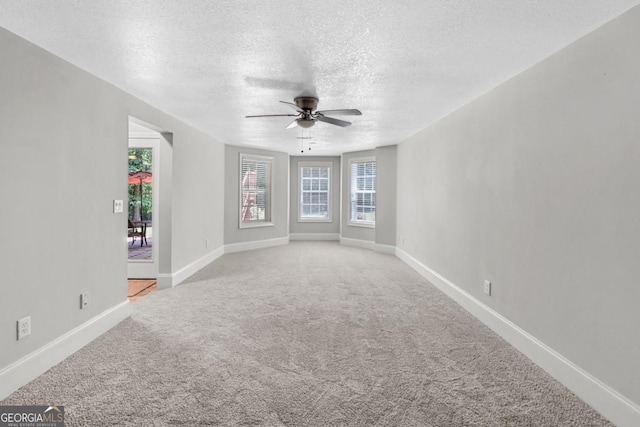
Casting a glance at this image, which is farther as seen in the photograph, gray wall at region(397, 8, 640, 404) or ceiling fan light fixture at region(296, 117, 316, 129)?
ceiling fan light fixture at region(296, 117, 316, 129)

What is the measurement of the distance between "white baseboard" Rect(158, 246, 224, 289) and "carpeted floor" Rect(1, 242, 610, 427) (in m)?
0.42

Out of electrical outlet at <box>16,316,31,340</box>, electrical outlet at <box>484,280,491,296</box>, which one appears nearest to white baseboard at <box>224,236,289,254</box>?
electrical outlet at <box>16,316,31,340</box>

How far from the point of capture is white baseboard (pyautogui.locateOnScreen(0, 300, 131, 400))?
198 centimetres

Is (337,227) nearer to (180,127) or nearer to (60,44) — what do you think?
(180,127)

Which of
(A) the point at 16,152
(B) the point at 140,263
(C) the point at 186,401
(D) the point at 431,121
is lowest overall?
(C) the point at 186,401

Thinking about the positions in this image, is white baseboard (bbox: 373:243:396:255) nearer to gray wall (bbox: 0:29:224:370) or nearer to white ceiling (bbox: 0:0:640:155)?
white ceiling (bbox: 0:0:640:155)

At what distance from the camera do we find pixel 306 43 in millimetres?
2143

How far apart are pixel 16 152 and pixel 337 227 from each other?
7.07 m

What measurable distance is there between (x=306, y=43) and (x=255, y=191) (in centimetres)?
557

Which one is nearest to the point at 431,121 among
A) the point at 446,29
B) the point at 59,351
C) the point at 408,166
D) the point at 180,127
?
the point at 408,166

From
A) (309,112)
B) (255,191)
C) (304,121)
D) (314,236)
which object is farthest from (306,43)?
(314,236)

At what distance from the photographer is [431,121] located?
4449 mm

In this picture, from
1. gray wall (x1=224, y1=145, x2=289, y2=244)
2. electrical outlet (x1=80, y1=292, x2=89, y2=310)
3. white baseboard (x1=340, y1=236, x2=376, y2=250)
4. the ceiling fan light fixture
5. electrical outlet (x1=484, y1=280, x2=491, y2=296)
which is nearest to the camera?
electrical outlet (x1=80, y1=292, x2=89, y2=310)

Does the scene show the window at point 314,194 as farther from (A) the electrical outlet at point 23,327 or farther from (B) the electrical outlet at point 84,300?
(A) the electrical outlet at point 23,327
